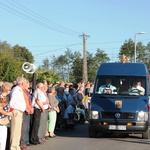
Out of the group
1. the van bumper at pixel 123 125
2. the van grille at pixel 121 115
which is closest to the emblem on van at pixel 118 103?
the van grille at pixel 121 115

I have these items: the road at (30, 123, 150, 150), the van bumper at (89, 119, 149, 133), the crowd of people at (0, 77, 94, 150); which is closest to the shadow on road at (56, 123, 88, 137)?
the road at (30, 123, 150, 150)

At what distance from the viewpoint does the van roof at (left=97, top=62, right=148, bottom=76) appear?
14.0m

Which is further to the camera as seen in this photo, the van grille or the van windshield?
the van windshield

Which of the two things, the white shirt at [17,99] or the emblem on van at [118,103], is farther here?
the emblem on van at [118,103]

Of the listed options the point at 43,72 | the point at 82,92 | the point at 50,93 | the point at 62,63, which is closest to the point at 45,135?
the point at 50,93

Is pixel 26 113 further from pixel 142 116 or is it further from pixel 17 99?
pixel 142 116

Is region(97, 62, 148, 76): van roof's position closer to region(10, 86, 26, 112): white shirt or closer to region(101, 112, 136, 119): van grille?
region(101, 112, 136, 119): van grille

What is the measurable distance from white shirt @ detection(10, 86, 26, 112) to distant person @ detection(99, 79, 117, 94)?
425 centimetres

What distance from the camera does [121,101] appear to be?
12984mm

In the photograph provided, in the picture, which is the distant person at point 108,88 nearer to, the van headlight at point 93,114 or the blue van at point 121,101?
the blue van at point 121,101

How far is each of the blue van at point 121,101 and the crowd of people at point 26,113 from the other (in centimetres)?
154

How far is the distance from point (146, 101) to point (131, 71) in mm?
1457

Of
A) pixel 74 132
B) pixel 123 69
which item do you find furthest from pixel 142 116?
pixel 74 132

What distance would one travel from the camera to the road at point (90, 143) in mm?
11305
